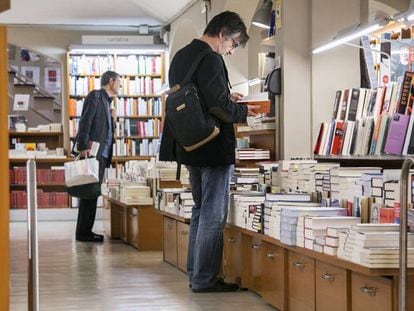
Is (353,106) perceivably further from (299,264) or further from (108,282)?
(108,282)

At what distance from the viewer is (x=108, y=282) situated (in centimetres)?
629

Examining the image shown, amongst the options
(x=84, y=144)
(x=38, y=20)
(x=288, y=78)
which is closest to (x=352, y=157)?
(x=288, y=78)

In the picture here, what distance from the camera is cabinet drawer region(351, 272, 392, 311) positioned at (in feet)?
11.8

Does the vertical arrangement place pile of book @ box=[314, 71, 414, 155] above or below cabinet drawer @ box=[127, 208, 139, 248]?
above

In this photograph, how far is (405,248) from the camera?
3354mm

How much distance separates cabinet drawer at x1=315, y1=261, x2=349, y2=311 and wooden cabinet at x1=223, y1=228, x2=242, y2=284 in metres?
1.42

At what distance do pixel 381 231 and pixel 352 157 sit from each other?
6.48ft

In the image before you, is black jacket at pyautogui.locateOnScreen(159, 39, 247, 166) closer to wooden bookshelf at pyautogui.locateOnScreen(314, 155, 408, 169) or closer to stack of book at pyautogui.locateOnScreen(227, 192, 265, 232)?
stack of book at pyautogui.locateOnScreen(227, 192, 265, 232)

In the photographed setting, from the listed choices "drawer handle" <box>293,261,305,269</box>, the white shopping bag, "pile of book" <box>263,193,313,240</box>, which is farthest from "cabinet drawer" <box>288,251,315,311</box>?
the white shopping bag

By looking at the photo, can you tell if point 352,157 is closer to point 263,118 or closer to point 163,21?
point 263,118

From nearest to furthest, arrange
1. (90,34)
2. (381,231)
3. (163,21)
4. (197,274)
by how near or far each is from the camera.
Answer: (381,231)
(197,274)
(163,21)
(90,34)

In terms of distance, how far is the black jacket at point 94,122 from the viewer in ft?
29.2

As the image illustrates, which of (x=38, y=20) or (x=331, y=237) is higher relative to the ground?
(x=38, y=20)

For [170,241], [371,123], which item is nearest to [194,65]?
[371,123]
